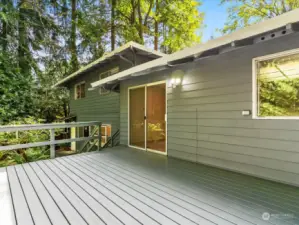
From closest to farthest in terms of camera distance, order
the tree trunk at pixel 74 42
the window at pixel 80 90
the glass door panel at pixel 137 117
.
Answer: the glass door panel at pixel 137 117 → the window at pixel 80 90 → the tree trunk at pixel 74 42

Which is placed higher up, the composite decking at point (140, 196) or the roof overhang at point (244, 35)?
the roof overhang at point (244, 35)

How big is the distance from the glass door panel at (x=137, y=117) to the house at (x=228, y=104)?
3 cm

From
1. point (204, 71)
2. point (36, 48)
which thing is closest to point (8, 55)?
point (36, 48)

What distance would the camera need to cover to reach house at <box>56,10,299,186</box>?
2.90 metres

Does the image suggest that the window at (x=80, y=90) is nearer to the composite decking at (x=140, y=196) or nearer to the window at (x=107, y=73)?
the window at (x=107, y=73)

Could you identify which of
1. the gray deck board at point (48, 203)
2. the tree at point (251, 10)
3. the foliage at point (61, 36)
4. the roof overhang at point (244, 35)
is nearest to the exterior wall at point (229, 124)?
the roof overhang at point (244, 35)

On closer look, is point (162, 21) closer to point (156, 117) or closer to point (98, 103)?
point (98, 103)

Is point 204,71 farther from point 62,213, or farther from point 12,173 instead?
point 12,173

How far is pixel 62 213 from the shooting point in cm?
210

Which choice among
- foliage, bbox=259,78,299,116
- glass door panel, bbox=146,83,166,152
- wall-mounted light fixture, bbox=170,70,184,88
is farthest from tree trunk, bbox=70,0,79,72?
foliage, bbox=259,78,299,116

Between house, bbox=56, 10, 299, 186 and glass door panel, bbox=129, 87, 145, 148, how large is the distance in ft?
0.10

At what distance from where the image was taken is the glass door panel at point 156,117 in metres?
5.14

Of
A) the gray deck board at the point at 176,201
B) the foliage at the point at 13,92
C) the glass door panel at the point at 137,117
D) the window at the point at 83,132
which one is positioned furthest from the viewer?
the window at the point at 83,132

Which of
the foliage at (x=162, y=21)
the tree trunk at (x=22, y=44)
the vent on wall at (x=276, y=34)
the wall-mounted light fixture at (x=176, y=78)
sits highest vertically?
the foliage at (x=162, y=21)
